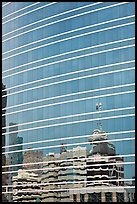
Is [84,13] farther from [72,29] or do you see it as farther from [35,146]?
[35,146]

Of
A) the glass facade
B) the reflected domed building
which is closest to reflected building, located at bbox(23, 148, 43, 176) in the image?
the glass facade

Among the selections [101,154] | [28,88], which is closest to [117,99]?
[101,154]

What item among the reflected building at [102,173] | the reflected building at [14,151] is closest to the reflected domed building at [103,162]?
the reflected building at [102,173]

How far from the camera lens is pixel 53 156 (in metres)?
24.7

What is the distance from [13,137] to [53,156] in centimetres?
384

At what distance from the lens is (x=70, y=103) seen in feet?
80.5

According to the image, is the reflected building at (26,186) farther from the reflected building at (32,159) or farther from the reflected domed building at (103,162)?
the reflected domed building at (103,162)

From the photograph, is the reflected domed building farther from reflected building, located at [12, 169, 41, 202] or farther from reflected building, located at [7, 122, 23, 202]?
reflected building, located at [7, 122, 23, 202]

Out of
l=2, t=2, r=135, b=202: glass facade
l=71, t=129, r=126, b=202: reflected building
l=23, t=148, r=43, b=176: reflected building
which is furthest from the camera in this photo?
l=23, t=148, r=43, b=176: reflected building

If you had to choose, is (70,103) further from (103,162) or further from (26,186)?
(26,186)

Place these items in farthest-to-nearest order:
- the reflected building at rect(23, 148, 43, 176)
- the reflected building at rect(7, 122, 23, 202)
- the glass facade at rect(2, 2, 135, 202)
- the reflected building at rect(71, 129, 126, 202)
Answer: the reflected building at rect(7, 122, 23, 202)
the reflected building at rect(23, 148, 43, 176)
the glass facade at rect(2, 2, 135, 202)
the reflected building at rect(71, 129, 126, 202)

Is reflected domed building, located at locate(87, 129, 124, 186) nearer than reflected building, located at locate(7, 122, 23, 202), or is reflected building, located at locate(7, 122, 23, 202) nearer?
reflected domed building, located at locate(87, 129, 124, 186)

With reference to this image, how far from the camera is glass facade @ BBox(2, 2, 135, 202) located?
22.7 metres

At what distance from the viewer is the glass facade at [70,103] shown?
2267 centimetres
